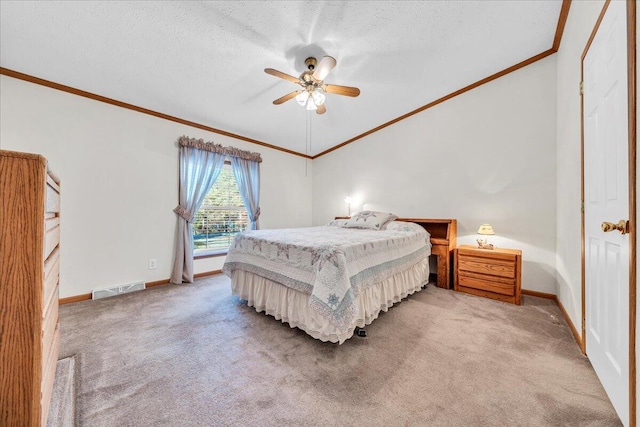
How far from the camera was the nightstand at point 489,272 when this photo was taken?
105 inches

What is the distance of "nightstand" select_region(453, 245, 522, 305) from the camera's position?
2.66 m

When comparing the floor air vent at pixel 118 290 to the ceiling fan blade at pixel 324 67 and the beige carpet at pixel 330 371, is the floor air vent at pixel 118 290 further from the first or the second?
the ceiling fan blade at pixel 324 67

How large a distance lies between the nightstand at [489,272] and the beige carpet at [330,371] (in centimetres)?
29

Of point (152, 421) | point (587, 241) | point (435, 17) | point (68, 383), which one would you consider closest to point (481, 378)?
point (587, 241)

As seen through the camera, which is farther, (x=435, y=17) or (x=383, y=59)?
(x=383, y=59)

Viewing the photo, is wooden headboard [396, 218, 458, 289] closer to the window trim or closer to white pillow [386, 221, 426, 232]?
white pillow [386, 221, 426, 232]

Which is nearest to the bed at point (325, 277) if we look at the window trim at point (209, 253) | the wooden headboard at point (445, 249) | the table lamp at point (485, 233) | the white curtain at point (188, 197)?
the wooden headboard at point (445, 249)

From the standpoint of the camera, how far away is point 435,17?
A: 219 centimetres

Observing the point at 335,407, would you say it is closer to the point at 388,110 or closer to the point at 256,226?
the point at 256,226

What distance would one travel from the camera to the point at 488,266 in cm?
283

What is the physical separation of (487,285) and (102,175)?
476 cm

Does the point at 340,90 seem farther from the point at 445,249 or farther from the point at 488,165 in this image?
the point at 445,249

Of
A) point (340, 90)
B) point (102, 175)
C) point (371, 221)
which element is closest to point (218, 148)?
point (102, 175)

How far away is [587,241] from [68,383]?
3438 mm
